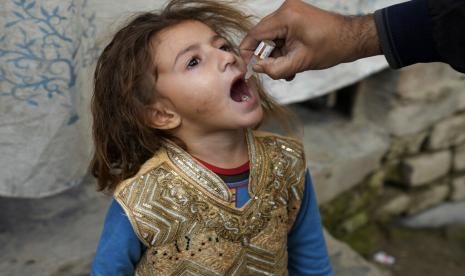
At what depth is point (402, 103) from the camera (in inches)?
116

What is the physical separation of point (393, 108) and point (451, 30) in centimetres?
159

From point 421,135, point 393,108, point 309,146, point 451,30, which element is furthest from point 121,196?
point 421,135

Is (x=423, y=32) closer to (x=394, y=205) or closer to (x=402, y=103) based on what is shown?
(x=402, y=103)

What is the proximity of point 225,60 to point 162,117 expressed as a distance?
22 cm

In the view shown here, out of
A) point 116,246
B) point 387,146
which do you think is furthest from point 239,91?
point 387,146

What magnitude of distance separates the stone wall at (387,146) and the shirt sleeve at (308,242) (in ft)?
3.23

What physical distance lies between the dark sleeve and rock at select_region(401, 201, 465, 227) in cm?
185

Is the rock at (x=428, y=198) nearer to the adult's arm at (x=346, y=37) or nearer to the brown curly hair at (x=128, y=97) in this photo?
the adult's arm at (x=346, y=37)

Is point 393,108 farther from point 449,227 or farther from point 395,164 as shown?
point 449,227

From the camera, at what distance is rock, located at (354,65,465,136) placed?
2.93 meters

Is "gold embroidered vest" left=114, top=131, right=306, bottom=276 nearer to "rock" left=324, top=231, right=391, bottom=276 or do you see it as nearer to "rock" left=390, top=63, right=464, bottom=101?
"rock" left=324, top=231, right=391, bottom=276

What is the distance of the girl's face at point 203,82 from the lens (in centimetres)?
141

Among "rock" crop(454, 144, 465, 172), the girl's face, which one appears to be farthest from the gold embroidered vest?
"rock" crop(454, 144, 465, 172)

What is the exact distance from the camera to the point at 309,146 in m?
2.86
